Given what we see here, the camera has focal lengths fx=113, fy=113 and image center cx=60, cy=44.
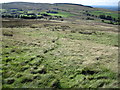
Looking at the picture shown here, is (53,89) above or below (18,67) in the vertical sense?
below

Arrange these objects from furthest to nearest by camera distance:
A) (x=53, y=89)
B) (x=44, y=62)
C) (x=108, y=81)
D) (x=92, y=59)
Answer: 1. (x=92, y=59)
2. (x=44, y=62)
3. (x=108, y=81)
4. (x=53, y=89)

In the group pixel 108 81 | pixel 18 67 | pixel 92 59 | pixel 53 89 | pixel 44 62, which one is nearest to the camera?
pixel 53 89

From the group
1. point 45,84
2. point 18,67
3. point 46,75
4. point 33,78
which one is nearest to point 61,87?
point 45,84

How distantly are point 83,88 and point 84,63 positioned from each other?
6473mm

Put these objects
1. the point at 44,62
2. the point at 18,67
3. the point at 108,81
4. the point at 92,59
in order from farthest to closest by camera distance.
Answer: the point at 92,59 → the point at 44,62 → the point at 18,67 → the point at 108,81

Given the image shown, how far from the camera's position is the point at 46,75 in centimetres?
1473

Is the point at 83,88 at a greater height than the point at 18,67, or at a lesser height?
lesser

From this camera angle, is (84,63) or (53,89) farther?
(84,63)

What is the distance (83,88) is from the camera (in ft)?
41.7

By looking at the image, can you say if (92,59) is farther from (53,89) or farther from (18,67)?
(18,67)

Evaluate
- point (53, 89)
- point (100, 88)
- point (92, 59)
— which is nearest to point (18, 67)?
point (53, 89)

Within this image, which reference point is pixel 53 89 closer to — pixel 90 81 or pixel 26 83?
pixel 26 83

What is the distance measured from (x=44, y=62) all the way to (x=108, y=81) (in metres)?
9.88

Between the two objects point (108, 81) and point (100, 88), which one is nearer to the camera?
point (100, 88)
